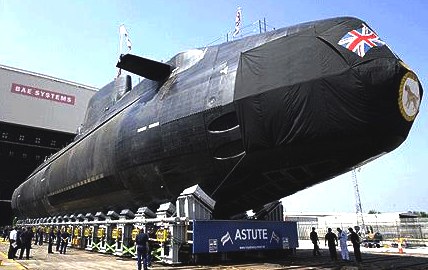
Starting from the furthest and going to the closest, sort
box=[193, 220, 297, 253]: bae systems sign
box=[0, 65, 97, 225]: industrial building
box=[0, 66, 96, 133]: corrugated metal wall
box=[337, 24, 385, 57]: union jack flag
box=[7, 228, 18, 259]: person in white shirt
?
box=[0, 65, 97, 225]: industrial building → box=[0, 66, 96, 133]: corrugated metal wall → box=[7, 228, 18, 259]: person in white shirt → box=[193, 220, 297, 253]: bae systems sign → box=[337, 24, 385, 57]: union jack flag

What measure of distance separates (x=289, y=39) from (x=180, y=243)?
8967mm

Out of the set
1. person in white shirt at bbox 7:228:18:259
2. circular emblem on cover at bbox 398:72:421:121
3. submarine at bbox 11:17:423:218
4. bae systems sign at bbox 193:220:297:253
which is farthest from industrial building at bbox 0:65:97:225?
circular emblem on cover at bbox 398:72:421:121

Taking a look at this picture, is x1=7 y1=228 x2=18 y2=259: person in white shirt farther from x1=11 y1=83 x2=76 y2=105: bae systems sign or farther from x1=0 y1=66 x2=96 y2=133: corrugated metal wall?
x1=11 y1=83 x2=76 y2=105: bae systems sign

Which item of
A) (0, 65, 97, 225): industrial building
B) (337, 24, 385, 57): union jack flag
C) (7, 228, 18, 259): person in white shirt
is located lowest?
(7, 228, 18, 259): person in white shirt

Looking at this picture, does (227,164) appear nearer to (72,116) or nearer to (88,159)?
(88,159)

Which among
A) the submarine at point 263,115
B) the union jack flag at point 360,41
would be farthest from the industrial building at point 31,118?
the union jack flag at point 360,41

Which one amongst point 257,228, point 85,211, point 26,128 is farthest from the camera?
point 26,128

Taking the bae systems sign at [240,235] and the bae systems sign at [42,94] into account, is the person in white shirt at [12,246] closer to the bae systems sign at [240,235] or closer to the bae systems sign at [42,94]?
the bae systems sign at [240,235]

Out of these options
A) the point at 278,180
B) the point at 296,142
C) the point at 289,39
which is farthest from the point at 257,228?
the point at 289,39

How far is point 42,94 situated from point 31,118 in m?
4.07

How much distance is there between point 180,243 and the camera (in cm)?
1486

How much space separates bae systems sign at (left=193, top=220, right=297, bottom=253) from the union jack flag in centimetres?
802

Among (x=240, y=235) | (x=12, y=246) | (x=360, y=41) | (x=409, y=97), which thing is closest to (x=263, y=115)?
(x=360, y=41)

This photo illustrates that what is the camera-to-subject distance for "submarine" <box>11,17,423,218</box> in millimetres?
12273
